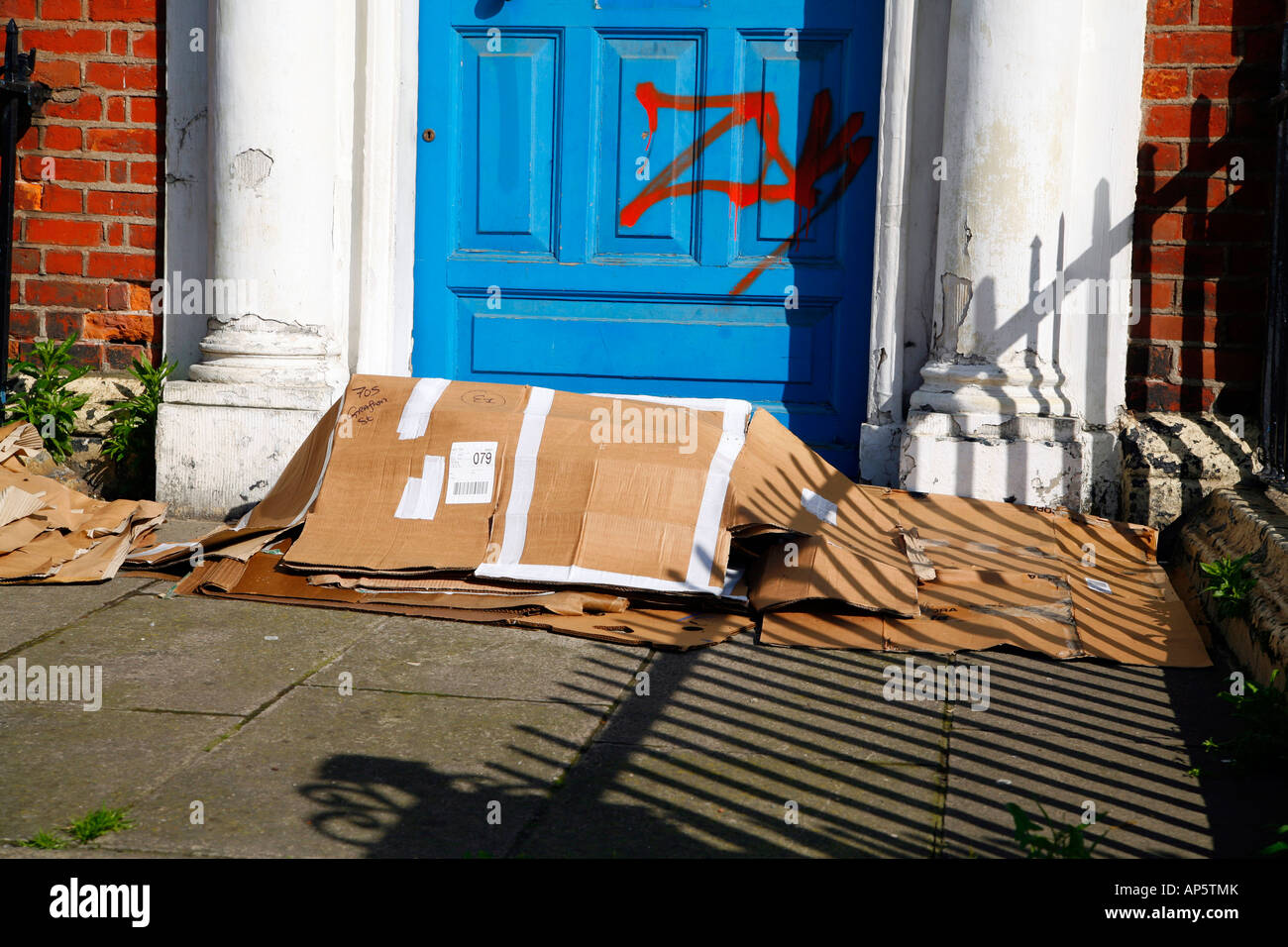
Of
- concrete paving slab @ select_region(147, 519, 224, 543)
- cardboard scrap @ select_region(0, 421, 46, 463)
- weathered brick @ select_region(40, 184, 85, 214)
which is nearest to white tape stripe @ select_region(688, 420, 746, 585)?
concrete paving slab @ select_region(147, 519, 224, 543)

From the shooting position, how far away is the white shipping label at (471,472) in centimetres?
384

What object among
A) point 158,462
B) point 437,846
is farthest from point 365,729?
point 158,462

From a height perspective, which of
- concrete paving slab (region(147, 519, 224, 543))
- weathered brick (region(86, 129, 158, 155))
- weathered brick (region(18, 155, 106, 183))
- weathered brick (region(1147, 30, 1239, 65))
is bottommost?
concrete paving slab (region(147, 519, 224, 543))

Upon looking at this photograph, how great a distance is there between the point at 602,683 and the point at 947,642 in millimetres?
1018

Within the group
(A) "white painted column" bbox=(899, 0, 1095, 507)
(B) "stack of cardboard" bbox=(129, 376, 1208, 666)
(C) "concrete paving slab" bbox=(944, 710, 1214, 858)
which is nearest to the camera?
(C) "concrete paving slab" bbox=(944, 710, 1214, 858)

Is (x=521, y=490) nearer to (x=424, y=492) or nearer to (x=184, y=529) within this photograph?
(x=424, y=492)

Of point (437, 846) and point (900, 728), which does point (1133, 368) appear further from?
point (437, 846)

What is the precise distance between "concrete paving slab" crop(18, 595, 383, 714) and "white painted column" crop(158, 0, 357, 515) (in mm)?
1089

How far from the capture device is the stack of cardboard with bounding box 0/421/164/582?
3705mm

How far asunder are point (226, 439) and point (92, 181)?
1299 millimetres

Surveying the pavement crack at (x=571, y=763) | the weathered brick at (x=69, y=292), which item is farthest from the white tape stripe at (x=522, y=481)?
the weathered brick at (x=69, y=292)

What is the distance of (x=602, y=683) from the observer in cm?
297

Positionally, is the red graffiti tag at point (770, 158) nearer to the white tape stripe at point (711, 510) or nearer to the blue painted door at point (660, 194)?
the blue painted door at point (660, 194)

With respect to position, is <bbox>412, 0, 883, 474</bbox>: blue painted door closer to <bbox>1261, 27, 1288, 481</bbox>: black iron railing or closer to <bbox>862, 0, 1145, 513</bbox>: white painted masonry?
<bbox>862, 0, 1145, 513</bbox>: white painted masonry
